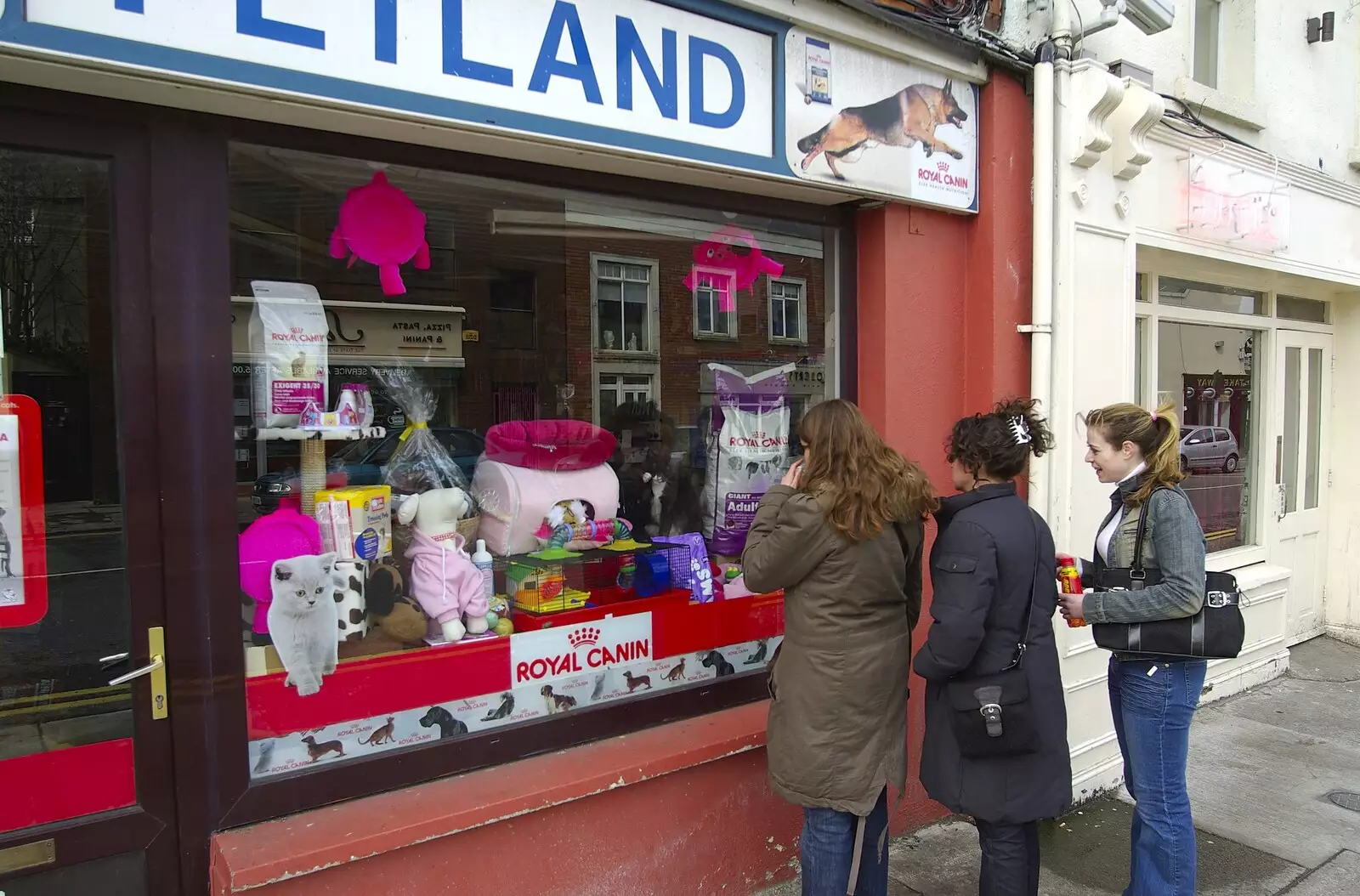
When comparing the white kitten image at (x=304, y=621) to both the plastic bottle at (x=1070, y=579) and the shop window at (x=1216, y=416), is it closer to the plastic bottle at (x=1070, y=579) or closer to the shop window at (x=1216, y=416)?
the plastic bottle at (x=1070, y=579)

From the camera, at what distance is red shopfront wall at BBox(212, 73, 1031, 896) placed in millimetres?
2479

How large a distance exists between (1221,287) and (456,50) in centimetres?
528

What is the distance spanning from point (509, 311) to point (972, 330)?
2032mm

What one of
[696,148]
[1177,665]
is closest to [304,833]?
[696,148]

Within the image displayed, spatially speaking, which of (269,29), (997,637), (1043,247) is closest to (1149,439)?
(997,637)

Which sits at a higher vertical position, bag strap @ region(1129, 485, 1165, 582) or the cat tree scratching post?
the cat tree scratching post

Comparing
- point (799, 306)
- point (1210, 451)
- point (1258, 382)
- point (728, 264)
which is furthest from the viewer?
point (1258, 382)

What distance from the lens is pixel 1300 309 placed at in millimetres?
6402

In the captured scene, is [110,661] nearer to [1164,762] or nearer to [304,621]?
[304,621]

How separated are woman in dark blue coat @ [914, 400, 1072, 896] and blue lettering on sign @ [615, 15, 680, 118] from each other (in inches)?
56.6

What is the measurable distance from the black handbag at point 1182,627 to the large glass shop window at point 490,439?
1.35 meters

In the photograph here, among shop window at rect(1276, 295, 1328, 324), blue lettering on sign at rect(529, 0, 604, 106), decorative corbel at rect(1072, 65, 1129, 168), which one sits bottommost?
shop window at rect(1276, 295, 1328, 324)

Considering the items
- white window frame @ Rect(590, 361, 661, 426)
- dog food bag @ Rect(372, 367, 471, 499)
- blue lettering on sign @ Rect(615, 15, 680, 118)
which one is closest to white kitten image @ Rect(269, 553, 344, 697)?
dog food bag @ Rect(372, 367, 471, 499)

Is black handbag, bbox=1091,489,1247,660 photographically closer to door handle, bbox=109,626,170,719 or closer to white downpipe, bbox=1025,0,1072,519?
white downpipe, bbox=1025,0,1072,519
